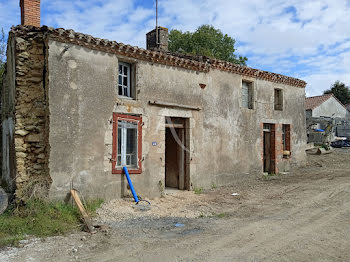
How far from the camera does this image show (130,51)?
8461 mm

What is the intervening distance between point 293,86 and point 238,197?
804cm

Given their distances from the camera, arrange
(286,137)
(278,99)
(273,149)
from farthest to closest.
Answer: (286,137) → (278,99) → (273,149)

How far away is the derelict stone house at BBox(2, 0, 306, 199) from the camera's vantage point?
7207 millimetres

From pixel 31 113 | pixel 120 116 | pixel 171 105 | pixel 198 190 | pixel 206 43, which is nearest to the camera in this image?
pixel 31 113

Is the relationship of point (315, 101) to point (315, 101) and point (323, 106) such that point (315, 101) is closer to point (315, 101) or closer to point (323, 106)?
point (315, 101)

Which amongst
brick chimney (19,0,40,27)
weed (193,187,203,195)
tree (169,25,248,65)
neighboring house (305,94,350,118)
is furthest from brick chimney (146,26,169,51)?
neighboring house (305,94,350,118)

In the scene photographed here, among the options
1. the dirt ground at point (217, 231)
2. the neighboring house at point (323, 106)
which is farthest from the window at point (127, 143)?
the neighboring house at point (323, 106)

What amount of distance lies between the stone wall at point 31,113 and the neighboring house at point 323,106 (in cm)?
2630

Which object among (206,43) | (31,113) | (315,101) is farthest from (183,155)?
(315,101)

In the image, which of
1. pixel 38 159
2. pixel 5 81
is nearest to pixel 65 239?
pixel 38 159

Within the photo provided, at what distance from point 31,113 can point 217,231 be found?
5.27 meters

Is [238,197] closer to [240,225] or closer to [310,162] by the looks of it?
[240,225]

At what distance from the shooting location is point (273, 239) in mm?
5309

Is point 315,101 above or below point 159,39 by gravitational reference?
below
